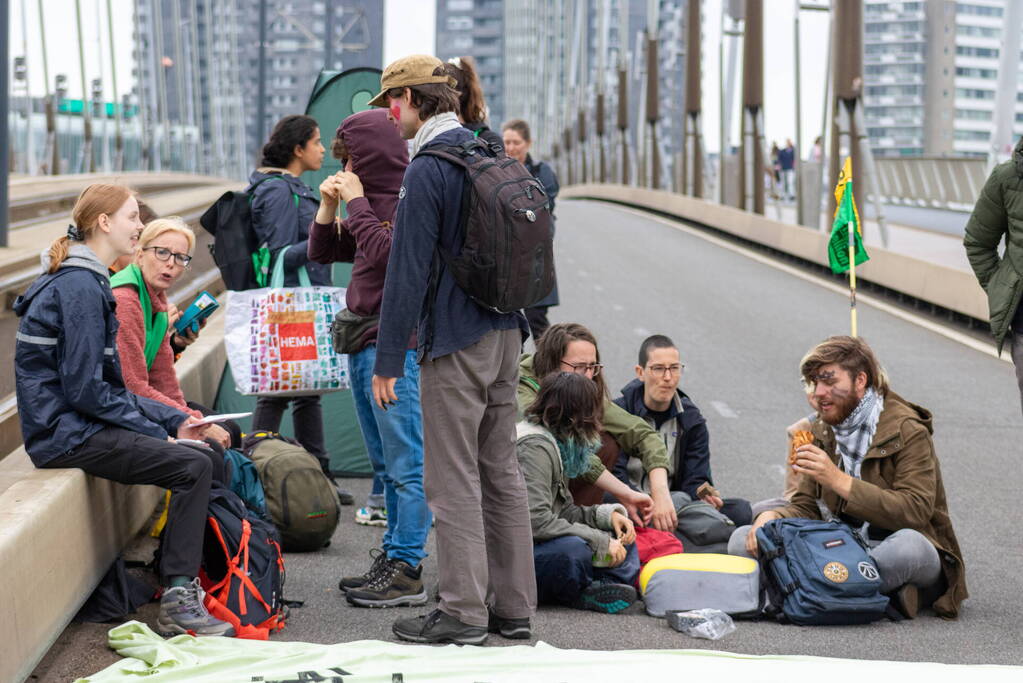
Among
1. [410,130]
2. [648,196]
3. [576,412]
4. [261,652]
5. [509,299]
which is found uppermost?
[410,130]

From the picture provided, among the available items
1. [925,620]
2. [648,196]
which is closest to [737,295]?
[925,620]

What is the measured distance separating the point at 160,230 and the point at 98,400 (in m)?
1.17

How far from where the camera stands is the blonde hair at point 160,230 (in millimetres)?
6820

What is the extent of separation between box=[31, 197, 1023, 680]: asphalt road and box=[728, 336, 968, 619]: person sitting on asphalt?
0.20 metres

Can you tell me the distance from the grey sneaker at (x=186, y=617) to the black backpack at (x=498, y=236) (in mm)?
1510

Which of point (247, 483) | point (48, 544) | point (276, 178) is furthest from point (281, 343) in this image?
point (48, 544)

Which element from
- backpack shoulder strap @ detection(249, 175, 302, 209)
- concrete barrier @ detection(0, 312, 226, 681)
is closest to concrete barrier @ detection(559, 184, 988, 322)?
backpack shoulder strap @ detection(249, 175, 302, 209)

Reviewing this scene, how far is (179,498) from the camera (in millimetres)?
6137

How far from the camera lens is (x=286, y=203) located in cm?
845

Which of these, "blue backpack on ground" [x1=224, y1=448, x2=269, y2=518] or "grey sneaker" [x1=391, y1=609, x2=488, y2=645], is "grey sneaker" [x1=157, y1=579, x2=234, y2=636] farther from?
"blue backpack on ground" [x1=224, y1=448, x2=269, y2=518]

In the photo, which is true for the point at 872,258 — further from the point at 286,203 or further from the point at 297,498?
the point at 297,498

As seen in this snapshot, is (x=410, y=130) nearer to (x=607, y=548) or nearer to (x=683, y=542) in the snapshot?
(x=607, y=548)

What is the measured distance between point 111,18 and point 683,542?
144ft

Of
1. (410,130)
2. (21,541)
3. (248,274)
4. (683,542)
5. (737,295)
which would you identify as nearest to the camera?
(21,541)
